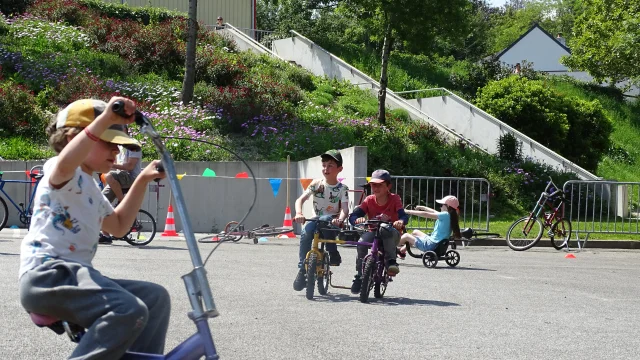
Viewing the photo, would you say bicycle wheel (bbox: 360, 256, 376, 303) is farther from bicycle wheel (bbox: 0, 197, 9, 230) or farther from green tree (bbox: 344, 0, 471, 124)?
green tree (bbox: 344, 0, 471, 124)

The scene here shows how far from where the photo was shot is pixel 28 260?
360 centimetres

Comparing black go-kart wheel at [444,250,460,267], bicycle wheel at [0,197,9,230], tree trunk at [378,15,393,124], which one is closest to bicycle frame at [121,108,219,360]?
black go-kart wheel at [444,250,460,267]

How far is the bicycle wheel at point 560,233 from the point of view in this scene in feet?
54.7

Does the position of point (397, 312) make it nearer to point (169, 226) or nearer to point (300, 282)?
point (300, 282)

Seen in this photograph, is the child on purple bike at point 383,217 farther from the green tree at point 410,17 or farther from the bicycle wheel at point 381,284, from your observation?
the green tree at point 410,17

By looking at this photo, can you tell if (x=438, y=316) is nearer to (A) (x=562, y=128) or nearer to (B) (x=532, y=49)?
(A) (x=562, y=128)

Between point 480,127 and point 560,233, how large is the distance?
1358 centimetres

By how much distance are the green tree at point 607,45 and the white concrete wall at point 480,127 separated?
3353 mm

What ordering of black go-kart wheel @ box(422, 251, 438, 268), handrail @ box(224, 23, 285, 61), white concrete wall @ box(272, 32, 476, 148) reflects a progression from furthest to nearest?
handrail @ box(224, 23, 285, 61)
white concrete wall @ box(272, 32, 476, 148)
black go-kart wheel @ box(422, 251, 438, 268)

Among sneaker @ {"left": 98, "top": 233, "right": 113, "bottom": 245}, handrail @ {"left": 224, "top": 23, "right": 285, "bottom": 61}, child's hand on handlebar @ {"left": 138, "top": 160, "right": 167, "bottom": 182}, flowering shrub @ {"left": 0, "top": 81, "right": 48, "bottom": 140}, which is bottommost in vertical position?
sneaker @ {"left": 98, "top": 233, "right": 113, "bottom": 245}

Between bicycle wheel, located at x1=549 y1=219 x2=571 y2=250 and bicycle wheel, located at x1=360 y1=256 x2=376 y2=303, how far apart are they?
897 centimetres

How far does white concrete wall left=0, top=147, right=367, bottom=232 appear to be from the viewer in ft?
59.4

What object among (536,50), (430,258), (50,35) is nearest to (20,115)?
(50,35)

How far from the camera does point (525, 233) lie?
16.6 m
